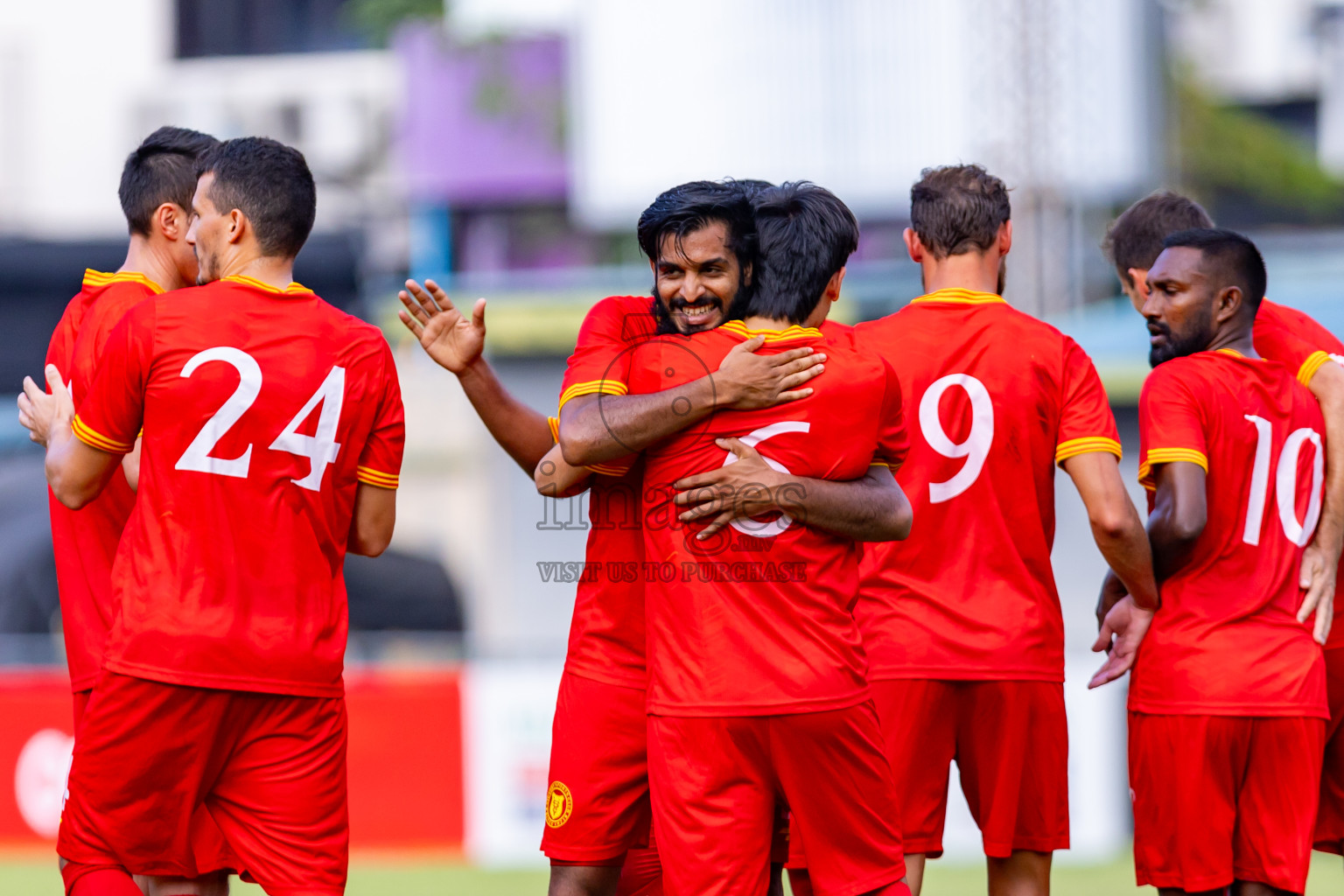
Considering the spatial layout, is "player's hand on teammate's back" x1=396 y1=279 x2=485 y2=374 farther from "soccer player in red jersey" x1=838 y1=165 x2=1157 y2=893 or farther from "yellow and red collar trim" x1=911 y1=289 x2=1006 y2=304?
"yellow and red collar trim" x1=911 y1=289 x2=1006 y2=304

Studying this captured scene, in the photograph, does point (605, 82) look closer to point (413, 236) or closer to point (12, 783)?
point (413, 236)

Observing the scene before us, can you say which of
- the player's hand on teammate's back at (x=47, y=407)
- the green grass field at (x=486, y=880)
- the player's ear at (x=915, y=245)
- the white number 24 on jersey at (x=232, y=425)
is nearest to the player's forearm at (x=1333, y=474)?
the player's ear at (x=915, y=245)

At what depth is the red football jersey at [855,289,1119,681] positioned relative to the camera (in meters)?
4.53

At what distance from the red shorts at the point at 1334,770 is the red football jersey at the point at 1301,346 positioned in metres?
0.08

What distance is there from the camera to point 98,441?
4.04 meters

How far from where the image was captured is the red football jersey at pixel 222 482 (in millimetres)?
3963

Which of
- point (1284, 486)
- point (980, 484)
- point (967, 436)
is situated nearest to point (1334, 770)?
point (1284, 486)

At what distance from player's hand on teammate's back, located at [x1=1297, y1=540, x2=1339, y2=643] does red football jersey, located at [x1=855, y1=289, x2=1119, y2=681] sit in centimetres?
82

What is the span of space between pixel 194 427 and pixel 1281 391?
326cm

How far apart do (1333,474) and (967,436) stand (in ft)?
4.24

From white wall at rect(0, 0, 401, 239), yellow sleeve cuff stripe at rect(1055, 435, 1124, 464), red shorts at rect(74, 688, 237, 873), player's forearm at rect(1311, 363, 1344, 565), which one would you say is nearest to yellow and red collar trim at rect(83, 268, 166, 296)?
red shorts at rect(74, 688, 237, 873)

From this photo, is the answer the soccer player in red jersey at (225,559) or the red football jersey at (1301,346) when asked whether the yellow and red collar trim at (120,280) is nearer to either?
the soccer player in red jersey at (225,559)

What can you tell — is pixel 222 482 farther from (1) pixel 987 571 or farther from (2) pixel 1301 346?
(2) pixel 1301 346

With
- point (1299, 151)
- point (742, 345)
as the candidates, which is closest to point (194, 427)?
point (742, 345)
